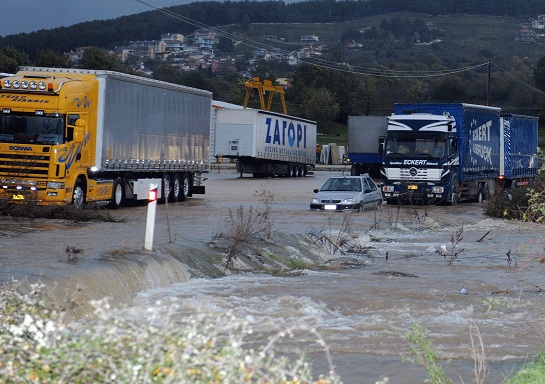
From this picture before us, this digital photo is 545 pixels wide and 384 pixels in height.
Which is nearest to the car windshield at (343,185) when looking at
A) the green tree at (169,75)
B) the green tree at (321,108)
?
the green tree at (321,108)

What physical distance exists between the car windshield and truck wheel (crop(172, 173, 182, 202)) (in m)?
5.66

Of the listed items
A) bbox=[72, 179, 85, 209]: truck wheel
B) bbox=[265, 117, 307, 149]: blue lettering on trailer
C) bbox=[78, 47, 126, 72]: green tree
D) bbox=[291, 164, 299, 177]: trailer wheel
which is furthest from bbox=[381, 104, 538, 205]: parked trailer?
bbox=[78, 47, 126, 72]: green tree

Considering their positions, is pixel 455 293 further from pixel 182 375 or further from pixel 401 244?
pixel 182 375

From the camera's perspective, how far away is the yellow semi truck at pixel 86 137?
87.0 feet

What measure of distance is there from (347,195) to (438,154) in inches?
212

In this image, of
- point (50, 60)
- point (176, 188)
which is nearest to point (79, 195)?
point (176, 188)

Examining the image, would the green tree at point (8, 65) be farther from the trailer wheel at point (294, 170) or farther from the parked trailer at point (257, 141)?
the trailer wheel at point (294, 170)

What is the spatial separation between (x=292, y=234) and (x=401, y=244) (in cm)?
303

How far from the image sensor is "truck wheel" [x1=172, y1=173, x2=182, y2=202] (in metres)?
35.5

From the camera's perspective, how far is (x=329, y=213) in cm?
3064

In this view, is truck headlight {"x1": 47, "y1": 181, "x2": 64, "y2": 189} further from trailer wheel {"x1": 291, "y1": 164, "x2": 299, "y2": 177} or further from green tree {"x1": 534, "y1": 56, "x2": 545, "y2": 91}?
green tree {"x1": 534, "y1": 56, "x2": 545, "y2": 91}

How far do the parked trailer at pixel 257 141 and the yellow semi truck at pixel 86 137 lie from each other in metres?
25.5

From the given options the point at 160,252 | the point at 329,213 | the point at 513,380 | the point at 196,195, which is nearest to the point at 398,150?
the point at 329,213

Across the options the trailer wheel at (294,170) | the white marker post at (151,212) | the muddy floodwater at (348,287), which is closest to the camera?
the muddy floodwater at (348,287)
